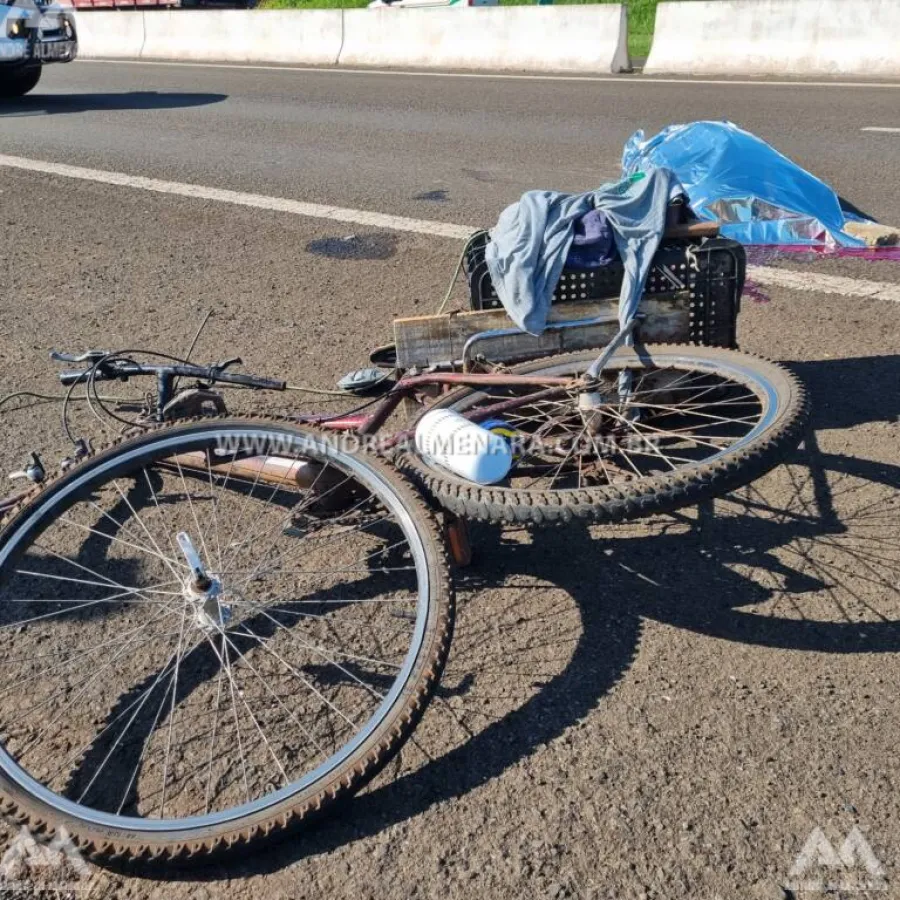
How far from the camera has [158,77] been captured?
17281 millimetres

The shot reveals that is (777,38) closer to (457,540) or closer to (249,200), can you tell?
(249,200)

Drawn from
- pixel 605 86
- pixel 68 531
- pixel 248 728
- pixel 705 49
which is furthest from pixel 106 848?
pixel 705 49

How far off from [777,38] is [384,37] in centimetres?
690

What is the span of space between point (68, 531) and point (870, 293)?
4.32 meters

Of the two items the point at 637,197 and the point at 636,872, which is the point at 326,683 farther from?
the point at 637,197

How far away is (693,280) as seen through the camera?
3914 mm

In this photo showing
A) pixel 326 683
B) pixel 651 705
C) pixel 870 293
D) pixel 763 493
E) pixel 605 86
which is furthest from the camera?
pixel 605 86

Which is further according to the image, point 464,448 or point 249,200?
point 249,200

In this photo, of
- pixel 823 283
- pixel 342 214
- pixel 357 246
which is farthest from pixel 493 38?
pixel 823 283

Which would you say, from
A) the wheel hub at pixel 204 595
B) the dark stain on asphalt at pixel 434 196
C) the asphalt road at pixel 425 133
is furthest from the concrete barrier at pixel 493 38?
the wheel hub at pixel 204 595

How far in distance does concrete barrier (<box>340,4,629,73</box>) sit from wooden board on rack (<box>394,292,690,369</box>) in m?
11.5

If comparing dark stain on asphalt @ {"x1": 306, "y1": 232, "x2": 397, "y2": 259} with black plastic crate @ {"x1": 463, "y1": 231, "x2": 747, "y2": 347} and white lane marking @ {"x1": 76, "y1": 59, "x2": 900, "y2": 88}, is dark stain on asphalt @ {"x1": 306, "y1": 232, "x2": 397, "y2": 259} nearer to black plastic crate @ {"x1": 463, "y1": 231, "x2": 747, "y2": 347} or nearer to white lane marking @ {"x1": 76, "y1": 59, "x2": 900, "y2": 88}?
black plastic crate @ {"x1": 463, "y1": 231, "x2": 747, "y2": 347}

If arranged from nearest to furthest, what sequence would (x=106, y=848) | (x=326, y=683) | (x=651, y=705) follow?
(x=106, y=848)
(x=651, y=705)
(x=326, y=683)

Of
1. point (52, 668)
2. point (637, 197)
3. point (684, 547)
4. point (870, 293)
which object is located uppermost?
point (637, 197)
